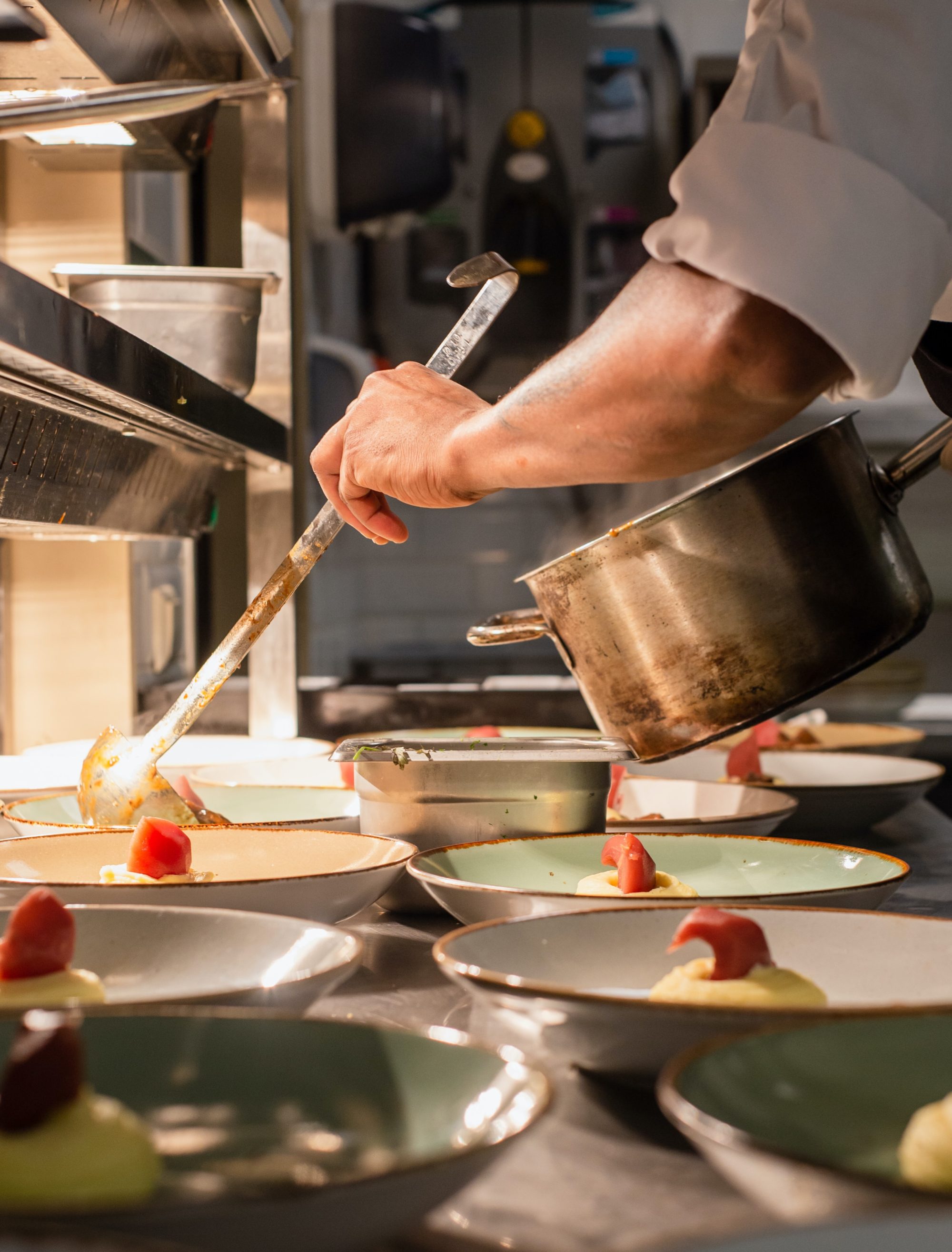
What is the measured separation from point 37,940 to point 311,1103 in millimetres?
231

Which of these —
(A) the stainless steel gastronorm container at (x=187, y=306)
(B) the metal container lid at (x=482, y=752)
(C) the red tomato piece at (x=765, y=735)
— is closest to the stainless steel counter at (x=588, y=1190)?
(B) the metal container lid at (x=482, y=752)

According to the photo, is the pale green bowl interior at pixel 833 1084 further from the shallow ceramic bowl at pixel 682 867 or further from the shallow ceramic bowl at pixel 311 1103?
the shallow ceramic bowl at pixel 682 867

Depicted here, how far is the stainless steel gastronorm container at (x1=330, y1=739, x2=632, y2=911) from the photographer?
1.15 meters

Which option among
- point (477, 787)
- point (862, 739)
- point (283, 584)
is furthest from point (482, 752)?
point (862, 739)

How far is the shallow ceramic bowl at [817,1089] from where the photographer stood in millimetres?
491

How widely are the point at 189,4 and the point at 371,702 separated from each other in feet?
4.59

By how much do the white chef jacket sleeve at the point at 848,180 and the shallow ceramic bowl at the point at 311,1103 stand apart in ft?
1.60

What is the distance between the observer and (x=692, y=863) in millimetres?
1153

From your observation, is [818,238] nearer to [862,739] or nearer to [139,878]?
[139,878]

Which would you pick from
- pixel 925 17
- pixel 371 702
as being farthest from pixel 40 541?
pixel 925 17

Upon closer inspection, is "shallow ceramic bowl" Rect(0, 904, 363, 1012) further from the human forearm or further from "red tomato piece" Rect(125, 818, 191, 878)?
the human forearm

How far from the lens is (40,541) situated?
2.20m

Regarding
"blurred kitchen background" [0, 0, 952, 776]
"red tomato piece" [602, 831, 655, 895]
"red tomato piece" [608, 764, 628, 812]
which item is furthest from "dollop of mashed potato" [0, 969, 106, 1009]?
"blurred kitchen background" [0, 0, 952, 776]

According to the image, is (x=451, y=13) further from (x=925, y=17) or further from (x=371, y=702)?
(x=925, y=17)
